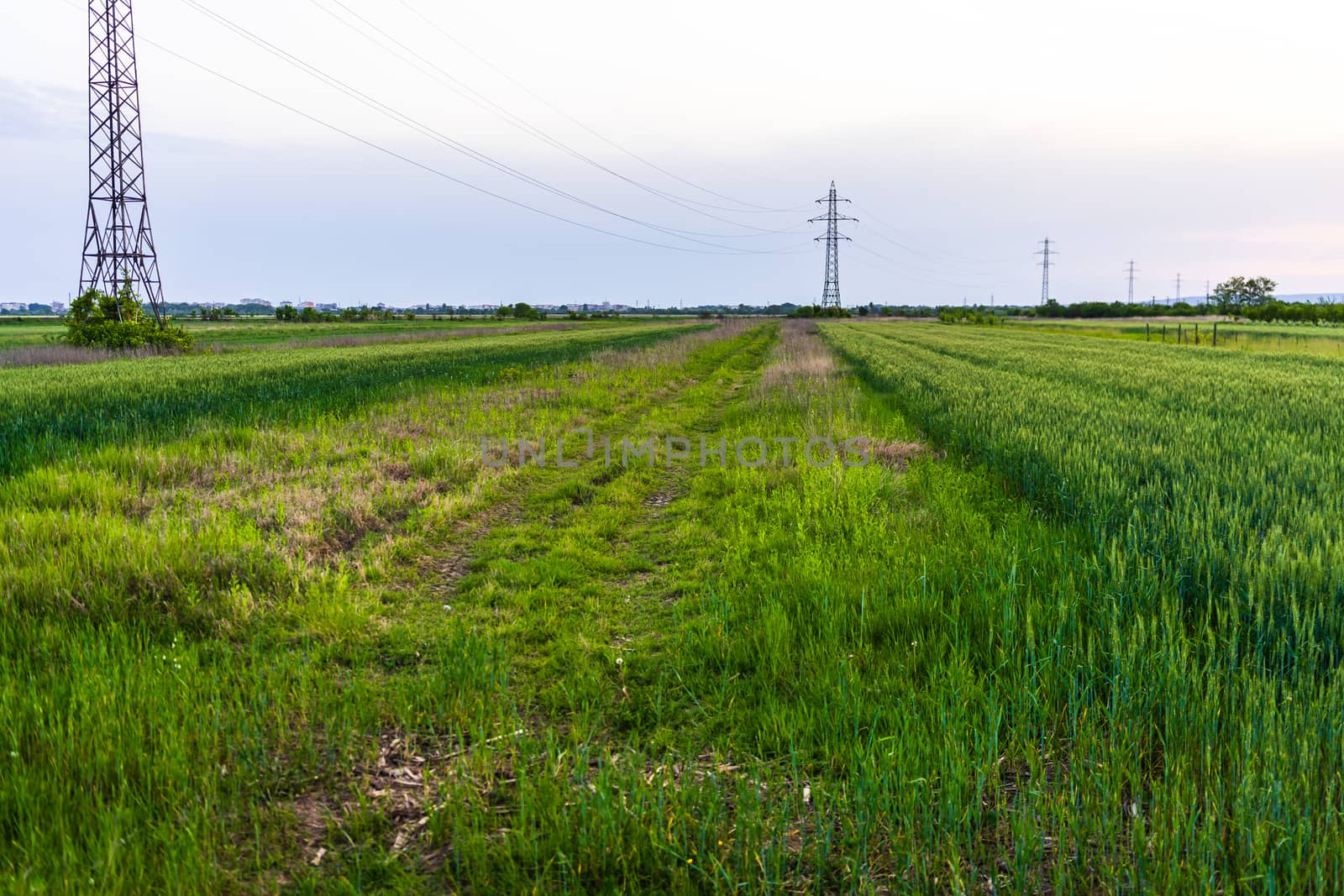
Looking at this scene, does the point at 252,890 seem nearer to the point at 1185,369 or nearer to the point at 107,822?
the point at 107,822

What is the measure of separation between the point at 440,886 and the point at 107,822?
144 centimetres

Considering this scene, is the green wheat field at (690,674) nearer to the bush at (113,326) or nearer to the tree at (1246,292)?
the bush at (113,326)

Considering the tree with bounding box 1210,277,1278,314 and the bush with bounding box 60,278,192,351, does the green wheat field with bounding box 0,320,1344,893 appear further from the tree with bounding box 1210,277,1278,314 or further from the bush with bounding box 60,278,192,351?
the tree with bounding box 1210,277,1278,314

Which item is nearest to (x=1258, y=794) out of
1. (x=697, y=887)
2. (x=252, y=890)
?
(x=697, y=887)

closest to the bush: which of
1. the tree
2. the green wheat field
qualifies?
the green wheat field

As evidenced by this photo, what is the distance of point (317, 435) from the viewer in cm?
1131

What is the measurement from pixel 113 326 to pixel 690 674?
1910 inches

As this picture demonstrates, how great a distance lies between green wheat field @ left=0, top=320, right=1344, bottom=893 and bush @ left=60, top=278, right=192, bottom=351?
3792 centimetres

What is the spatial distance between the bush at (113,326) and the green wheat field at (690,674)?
37.9 meters

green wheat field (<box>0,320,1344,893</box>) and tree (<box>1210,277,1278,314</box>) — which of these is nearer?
green wheat field (<box>0,320,1344,893</box>)

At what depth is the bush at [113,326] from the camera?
124 ft

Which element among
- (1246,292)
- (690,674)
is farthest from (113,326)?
(1246,292)

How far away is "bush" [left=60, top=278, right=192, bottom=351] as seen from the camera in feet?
124

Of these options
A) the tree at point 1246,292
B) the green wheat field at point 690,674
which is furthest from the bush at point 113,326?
the tree at point 1246,292
